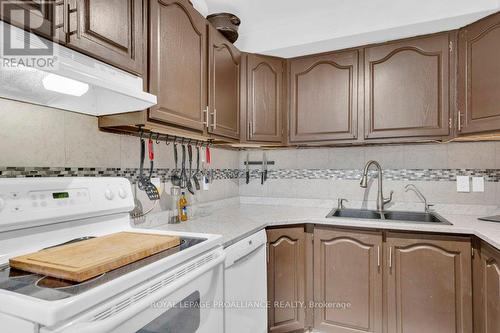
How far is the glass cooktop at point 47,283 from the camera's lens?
620mm

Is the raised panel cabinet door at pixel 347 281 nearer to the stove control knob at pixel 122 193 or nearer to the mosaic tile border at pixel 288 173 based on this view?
the mosaic tile border at pixel 288 173

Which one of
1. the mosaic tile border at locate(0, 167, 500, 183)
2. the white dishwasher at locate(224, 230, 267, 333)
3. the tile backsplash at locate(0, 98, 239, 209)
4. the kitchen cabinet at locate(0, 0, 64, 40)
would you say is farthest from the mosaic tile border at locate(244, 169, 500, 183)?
the kitchen cabinet at locate(0, 0, 64, 40)

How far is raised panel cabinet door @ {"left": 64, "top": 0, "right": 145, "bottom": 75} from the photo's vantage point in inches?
35.9

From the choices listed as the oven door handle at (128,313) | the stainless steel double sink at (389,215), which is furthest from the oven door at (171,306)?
the stainless steel double sink at (389,215)

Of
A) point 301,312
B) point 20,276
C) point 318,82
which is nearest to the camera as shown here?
point 20,276

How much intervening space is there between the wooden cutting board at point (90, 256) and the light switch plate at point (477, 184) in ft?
6.70

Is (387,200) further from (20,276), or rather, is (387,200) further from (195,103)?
(20,276)

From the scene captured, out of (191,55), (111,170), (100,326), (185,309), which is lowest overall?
(185,309)

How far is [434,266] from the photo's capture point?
5.13 feet

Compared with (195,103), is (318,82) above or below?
above

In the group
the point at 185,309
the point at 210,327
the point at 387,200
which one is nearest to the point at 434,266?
the point at 387,200

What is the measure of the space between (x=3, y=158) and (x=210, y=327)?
3.17 feet

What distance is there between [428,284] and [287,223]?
0.85 meters

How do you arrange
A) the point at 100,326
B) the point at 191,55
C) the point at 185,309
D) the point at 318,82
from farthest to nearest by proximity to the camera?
the point at 318,82 → the point at 191,55 → the point at 185,309 → the point at 100,326
